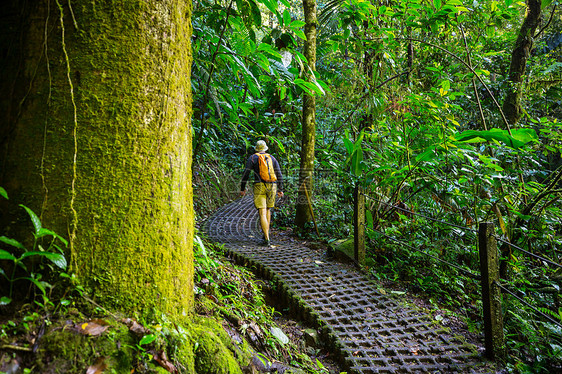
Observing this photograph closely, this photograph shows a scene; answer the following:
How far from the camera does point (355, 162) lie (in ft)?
15.5

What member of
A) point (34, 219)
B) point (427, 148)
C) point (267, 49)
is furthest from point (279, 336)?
point (427, 148)

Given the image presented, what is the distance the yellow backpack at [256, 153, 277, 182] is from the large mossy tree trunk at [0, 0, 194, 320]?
4.44 m

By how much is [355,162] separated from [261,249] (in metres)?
2.18

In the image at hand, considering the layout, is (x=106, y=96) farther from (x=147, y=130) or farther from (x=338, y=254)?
(x=338, y=254)

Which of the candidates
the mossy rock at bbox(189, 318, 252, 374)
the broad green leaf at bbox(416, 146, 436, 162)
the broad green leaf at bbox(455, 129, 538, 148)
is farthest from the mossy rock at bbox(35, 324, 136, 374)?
the broad green leaf at bbox(416, 146, 436, 162)

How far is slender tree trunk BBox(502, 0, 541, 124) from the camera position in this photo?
6168mm

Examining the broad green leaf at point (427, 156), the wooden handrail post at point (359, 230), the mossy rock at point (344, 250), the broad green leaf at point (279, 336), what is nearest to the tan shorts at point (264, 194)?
the mossy rock at point (344, 250)

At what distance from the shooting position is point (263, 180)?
6.00 m

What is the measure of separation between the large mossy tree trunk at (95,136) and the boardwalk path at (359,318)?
82.6 inches

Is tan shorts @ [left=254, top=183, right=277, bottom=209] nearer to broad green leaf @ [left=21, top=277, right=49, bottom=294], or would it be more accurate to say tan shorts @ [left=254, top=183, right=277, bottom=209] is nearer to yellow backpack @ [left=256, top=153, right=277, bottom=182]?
yellow backpack @ [left=256, top=153, right=277, bottom=182]

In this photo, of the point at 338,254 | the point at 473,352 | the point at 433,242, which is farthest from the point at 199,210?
the point at 473,352

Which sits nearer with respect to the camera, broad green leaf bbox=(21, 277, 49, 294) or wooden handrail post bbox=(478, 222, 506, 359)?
broad green leaf bbox=(21, 277, 49, 294)

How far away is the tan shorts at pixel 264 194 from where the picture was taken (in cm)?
604

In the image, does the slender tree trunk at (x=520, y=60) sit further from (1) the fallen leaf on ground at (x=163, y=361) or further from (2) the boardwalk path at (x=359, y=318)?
(1) the fallen leaf on ground at (x=163, y=361)
